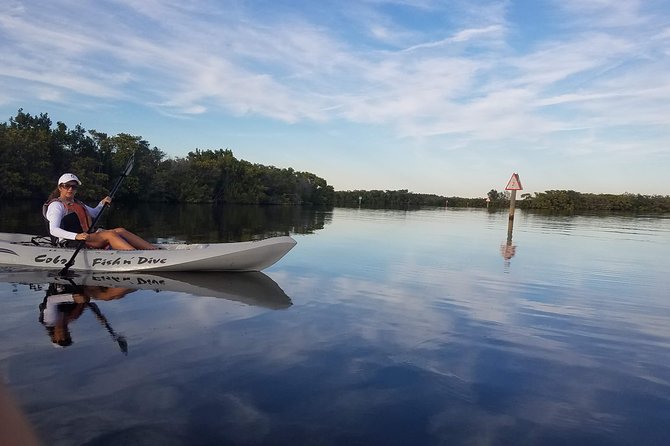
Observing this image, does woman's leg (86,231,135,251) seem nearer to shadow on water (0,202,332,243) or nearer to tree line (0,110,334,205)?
shadow on water (0,202,332,243)

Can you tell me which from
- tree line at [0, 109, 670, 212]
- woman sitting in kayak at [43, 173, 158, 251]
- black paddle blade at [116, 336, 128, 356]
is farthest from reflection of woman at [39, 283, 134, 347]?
tree line at [0, 109, 670, 212]

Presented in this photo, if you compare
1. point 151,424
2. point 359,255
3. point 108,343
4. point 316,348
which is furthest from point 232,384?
point 359,255

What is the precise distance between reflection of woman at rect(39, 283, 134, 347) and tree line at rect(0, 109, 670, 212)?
19620 mm

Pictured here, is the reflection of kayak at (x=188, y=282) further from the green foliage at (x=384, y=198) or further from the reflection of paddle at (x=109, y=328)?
the green foliage at (x=384, y=198)

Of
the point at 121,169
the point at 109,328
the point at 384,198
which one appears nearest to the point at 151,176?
the point at 121,169

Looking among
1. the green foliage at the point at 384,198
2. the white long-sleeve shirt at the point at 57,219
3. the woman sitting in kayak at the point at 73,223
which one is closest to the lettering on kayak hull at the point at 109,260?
the woman sitting in kayak at the point at 73,223

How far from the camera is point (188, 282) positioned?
820 centimetres

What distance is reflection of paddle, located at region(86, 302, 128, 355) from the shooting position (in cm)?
465

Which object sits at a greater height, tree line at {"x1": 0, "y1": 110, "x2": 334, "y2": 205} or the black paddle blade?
tree line at {"x1": 0, "y1": 110, "x2": 334, "y2": 205}

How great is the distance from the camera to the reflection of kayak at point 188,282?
7.25 meters

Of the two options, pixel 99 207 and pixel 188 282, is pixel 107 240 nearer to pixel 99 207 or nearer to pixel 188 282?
pixel 99 207

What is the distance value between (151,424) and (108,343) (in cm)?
193

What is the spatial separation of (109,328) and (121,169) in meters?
59.7

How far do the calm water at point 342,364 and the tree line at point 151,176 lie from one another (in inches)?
854
